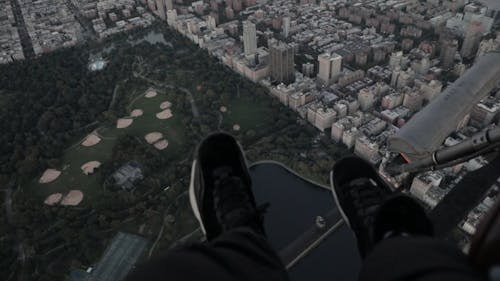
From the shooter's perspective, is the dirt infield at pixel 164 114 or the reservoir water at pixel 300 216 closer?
the reservoir water at pixel 300 216

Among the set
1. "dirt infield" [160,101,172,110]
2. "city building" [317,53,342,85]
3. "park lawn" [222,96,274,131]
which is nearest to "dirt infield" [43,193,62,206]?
"dirt infield" [160,101,172,110]

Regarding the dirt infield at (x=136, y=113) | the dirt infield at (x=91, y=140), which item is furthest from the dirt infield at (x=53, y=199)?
the dirt infield at (x=136, y=113)

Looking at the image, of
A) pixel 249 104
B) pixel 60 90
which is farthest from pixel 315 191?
pixel 60 90

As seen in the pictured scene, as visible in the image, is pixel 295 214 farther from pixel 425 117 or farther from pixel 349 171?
pixel 349 171

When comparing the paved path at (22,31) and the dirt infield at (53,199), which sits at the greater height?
the paved path at (22,31)

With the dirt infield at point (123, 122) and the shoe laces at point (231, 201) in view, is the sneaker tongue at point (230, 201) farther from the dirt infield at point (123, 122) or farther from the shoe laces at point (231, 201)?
the dirt infield at point (123, 122)

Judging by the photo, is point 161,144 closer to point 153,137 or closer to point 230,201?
point 153,137

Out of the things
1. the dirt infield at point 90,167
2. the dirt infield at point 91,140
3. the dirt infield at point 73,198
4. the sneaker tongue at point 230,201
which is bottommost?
the dirt infield at point 73,198

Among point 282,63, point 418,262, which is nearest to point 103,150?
point 282,63
